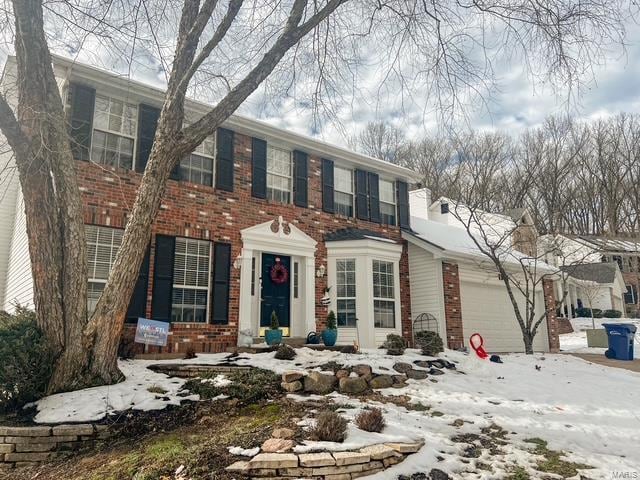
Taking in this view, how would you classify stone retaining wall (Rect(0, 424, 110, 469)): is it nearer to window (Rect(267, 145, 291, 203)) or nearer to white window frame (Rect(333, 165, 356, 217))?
window (Rect(267, 145, 291, 203))

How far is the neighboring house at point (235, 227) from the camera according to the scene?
26.6 feet

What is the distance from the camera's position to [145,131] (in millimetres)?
8797

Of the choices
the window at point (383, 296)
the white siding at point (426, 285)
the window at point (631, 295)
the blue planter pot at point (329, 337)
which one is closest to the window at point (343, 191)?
the window at point (383, 296)

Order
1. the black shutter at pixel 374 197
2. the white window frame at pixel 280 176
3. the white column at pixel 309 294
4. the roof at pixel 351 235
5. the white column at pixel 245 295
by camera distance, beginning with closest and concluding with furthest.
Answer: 1. the white column at pixel 245 295
2. the white column at pixel 309 294
3. the white window frame at pixel 280 176
4. the roof at pixel 351 235
5. the black shutter at pixel 374 197

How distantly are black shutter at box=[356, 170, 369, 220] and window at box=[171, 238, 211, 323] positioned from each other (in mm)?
4776

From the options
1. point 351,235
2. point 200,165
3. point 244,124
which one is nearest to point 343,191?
point 351,235

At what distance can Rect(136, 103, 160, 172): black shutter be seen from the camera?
8656 millimetres

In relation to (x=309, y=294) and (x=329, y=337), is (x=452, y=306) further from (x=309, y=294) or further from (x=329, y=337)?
(x=309, y=294)

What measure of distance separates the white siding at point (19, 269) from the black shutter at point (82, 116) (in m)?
2.36

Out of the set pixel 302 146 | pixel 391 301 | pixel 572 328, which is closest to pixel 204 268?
pixel 302 146

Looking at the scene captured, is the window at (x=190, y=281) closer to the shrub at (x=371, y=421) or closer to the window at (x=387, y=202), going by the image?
the shrub at (x=371, y=421)

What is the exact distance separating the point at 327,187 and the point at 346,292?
282 centimetres

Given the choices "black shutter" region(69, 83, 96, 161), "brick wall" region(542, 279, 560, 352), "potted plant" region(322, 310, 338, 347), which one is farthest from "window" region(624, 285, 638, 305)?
"black shutter" region(69, 83, 96, 161)

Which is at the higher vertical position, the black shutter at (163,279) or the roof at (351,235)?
the roof at (351,235)
